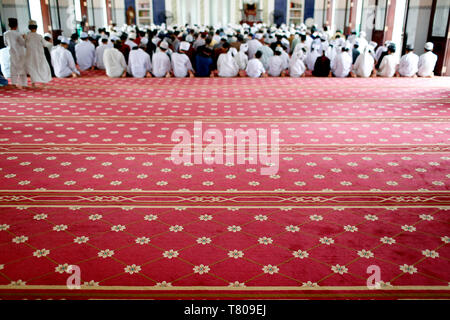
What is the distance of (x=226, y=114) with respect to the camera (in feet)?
15.0

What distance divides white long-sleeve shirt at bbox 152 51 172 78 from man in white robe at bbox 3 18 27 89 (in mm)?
2316

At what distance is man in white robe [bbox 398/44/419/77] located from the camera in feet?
24.2

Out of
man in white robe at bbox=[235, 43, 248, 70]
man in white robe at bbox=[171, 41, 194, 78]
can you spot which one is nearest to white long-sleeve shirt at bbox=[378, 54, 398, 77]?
man in white robe at bbox=[235, 43, 248, 70]

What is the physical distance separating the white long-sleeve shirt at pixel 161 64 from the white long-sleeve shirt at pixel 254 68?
154cm

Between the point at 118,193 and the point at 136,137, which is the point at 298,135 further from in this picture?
the point at 118,193

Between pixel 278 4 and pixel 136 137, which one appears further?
pixel 278 4

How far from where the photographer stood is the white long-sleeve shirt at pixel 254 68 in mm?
7495

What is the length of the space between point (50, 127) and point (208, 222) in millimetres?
2573

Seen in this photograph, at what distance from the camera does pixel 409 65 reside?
7.45 meters

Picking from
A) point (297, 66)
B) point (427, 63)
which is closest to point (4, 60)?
point (297, 66)

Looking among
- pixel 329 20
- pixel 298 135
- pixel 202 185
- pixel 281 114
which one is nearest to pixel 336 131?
pixel 298 135

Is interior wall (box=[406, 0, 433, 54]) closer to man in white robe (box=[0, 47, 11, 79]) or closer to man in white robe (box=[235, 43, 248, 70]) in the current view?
man in white robe (box=[235, 43, 248, 70])

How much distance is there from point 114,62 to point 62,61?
93 centimetres


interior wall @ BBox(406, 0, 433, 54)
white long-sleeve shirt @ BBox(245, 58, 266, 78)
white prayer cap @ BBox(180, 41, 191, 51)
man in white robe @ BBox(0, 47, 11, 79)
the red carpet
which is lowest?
the red carpet
